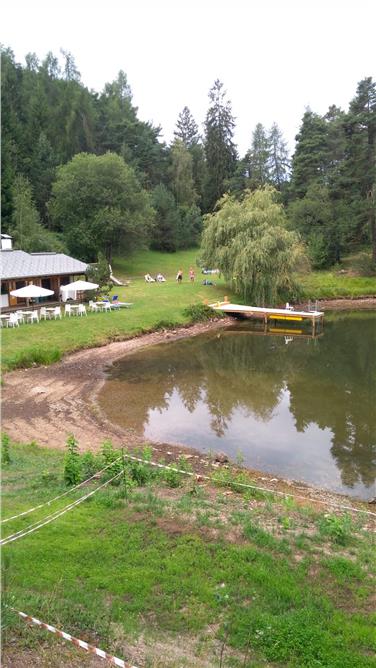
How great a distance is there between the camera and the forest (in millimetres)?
48531

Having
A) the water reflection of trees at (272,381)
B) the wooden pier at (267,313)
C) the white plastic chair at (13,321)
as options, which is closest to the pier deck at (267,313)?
the wooden pier at (267,313)

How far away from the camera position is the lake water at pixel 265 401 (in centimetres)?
1455

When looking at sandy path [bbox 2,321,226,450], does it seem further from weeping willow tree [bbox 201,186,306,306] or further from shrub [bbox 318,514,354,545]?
weeping willow tree [bbox 201,186,306,306]

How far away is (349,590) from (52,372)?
1750 centimetres

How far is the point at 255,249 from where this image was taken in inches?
1407

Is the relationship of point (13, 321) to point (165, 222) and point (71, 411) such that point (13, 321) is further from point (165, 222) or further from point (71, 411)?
point (165, 222)

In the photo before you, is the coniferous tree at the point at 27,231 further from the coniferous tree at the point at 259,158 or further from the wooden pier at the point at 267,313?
the coniferous tree at the point at 259,158

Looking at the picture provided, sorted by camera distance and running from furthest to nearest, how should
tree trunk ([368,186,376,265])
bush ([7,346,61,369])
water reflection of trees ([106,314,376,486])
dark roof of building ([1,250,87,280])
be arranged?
tree trunk ([368,186,376,265])
dark roof of building ([1,250,87,280])
bush ([7,346,61,369])
water reflection of trees ([106,314,376,486])

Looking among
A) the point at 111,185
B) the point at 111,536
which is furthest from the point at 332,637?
the point at 111,185

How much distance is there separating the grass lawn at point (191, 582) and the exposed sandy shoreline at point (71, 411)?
3.95 m

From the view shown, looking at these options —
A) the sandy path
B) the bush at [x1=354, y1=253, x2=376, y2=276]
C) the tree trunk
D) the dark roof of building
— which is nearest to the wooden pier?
Answer: the dark roof of building

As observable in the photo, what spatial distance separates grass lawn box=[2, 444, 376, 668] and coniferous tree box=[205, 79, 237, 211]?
217ft

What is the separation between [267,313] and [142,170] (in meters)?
44.2

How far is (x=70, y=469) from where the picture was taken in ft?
34.4
